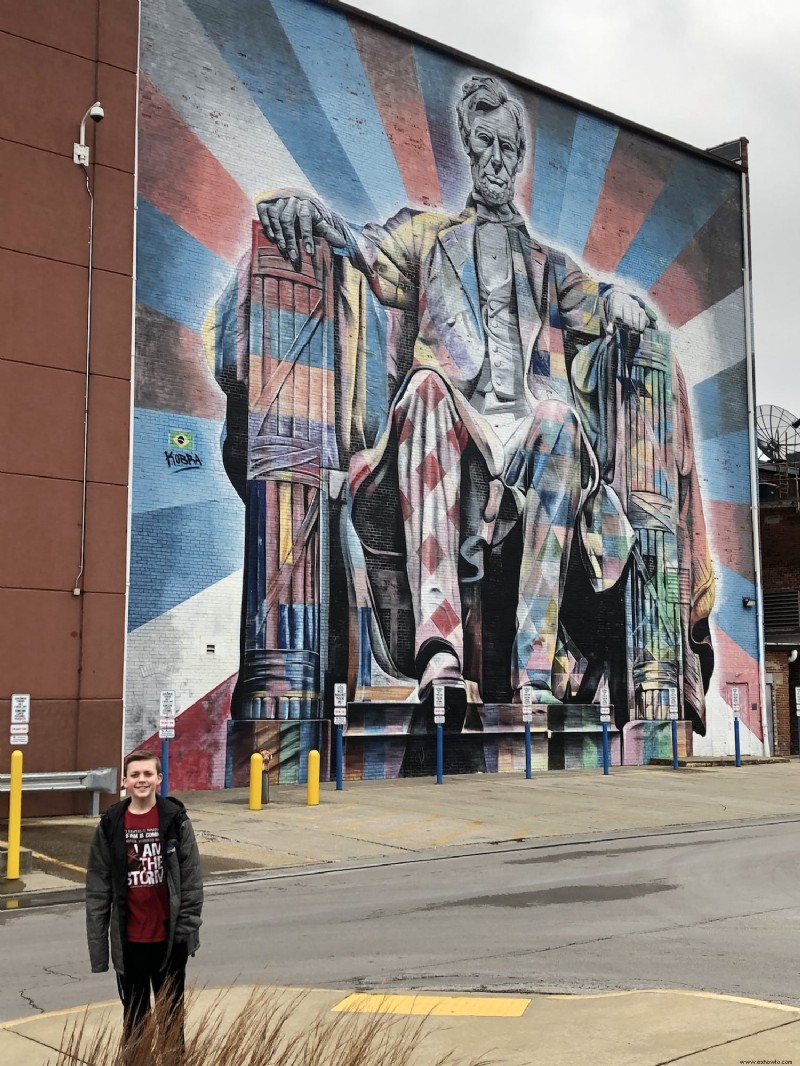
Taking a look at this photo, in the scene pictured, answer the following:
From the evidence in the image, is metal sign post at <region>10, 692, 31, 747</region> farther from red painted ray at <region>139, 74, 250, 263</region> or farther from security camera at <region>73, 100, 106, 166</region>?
red painted ray at <region>139, 74, 250, 263</region>

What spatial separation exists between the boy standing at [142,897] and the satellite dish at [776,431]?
43988 millimetres

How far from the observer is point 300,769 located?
85.4ft

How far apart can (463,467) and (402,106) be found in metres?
8.71

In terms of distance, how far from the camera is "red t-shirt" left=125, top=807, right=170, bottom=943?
5.75 meters

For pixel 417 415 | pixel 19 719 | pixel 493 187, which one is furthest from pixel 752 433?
pixel 19 719

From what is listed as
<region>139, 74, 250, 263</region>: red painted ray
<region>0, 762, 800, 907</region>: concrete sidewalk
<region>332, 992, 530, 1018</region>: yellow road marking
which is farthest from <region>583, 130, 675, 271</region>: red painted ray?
<region>332, 992, 530, 1018</region>: yellow road marking

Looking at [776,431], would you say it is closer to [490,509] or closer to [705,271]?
[705,271]

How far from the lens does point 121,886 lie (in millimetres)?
5770

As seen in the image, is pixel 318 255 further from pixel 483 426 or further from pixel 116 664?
pixel 116 664

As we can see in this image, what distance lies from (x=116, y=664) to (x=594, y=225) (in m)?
19.4

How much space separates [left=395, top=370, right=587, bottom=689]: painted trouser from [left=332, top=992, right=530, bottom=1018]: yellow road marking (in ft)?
66.6

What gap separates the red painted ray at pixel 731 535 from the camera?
3547 cm

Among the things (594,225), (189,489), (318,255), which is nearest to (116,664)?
(189,489)

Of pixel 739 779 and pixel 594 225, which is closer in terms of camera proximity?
pixel 739 779
